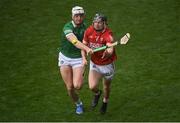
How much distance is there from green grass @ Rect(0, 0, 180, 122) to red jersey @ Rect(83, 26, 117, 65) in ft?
4.53

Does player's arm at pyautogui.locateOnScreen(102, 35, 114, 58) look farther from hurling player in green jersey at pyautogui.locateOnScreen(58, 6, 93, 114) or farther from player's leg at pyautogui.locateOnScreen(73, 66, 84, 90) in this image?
player's leg at pyautogui.locateOnScreen(73, 66, 84, 90)

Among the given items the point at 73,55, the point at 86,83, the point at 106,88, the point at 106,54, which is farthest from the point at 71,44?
the point at 86,83

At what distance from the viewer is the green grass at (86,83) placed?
37.6 feet

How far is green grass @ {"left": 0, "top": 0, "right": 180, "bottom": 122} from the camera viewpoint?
37.6 feet

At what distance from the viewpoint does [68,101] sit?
473 inches

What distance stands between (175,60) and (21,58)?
173 inches

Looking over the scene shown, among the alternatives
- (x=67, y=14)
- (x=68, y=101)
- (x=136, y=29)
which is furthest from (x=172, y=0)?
(x=68, y=101)

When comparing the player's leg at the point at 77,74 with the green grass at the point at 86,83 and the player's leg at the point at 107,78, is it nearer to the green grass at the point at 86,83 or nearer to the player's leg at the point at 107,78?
the player's leg at the point at 107,78

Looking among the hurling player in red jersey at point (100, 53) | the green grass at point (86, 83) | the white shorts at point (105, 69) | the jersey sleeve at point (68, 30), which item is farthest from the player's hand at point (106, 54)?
the green grass at point (86, 83)

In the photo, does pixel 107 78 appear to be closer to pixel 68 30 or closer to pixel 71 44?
pixel 71 44

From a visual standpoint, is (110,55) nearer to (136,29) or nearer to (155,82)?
(155,82)

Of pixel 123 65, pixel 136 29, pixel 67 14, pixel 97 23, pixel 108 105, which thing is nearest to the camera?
pixel 97 23

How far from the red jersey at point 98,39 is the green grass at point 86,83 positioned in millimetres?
1380

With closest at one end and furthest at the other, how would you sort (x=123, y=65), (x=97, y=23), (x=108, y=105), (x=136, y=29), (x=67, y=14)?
(x=97, y=23)
(x=108, y=105)
(x=123, y=65)
(x=136, y=29)
(x=67, y=14)
